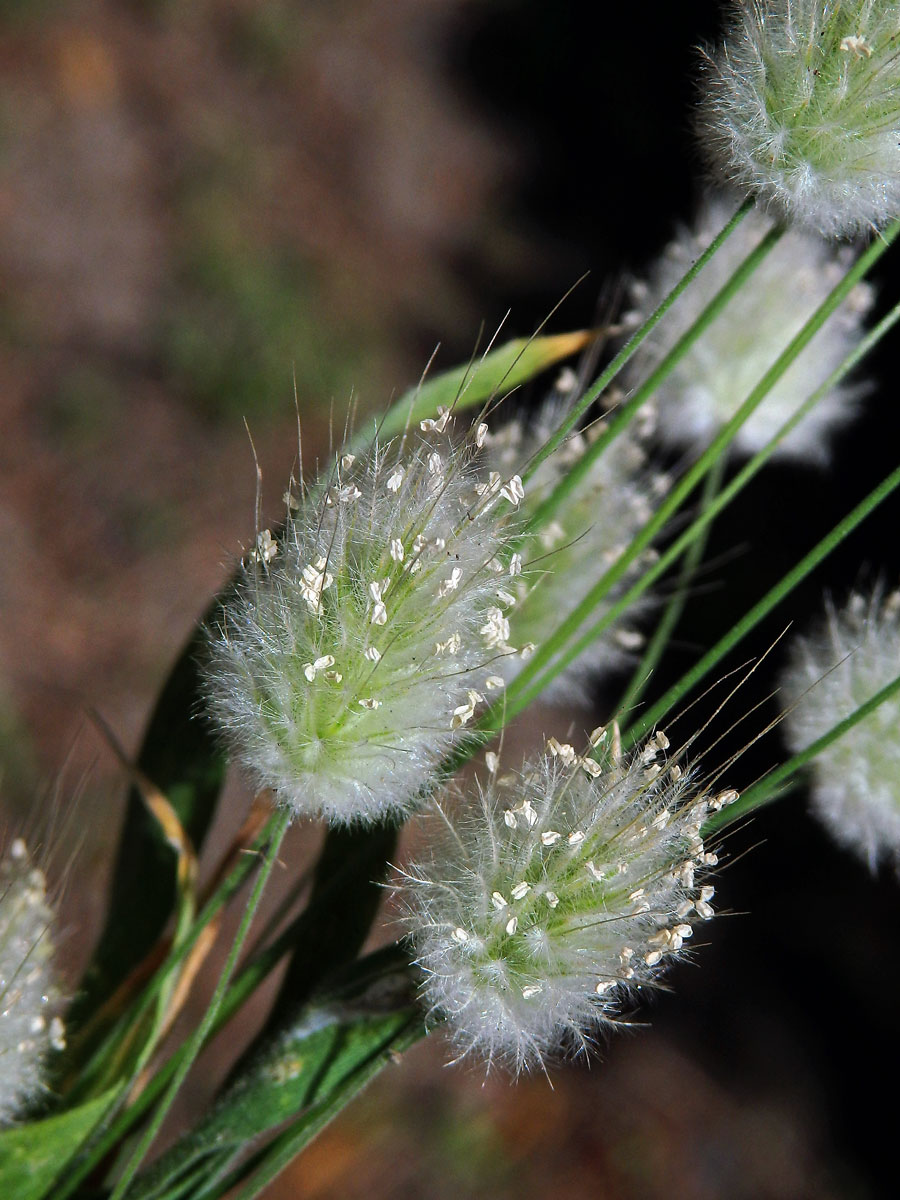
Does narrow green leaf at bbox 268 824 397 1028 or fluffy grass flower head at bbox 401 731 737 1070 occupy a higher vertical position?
fluffy grass flower head at bbox 401 731 737 1070

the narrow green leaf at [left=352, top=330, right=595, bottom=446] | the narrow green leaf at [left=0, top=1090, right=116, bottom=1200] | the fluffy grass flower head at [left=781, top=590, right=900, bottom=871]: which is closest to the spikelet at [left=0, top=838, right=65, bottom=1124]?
the narrow green leaf at [left=0, top=1090, right=116, bottom=1200]

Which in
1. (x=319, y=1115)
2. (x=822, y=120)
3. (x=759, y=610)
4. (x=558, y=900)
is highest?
(x=822, y=120)

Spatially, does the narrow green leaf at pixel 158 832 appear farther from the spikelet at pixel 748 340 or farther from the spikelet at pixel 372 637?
the spikelet at pixel 748 340

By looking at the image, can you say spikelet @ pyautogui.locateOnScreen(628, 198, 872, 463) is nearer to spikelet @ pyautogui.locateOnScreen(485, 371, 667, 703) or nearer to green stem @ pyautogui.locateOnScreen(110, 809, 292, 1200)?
spikelet @ pyautogui.locateOnScreen(485, 371, 667, 703)

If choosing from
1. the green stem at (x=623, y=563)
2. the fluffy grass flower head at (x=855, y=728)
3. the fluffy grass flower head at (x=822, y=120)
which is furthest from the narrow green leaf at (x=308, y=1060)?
the fluffy grass flower head at (x=822, y=120)

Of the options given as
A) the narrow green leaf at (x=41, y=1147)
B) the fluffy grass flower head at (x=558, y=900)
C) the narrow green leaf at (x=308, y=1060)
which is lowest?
the narrow green leaf at (x=41, y=1147)

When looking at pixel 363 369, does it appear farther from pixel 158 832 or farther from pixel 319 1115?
pixel 319 1115

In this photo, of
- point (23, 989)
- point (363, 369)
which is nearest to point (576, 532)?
point (23, 989)
